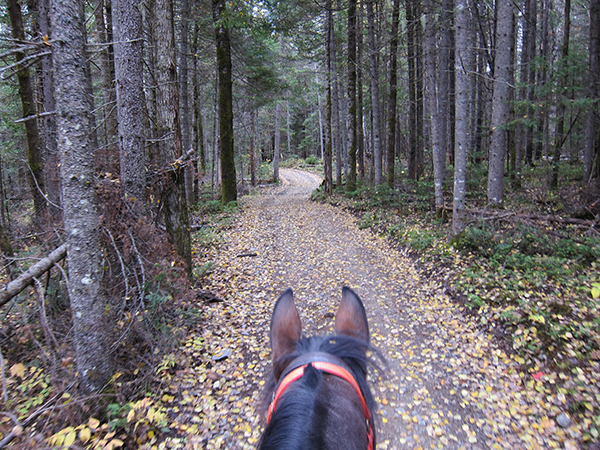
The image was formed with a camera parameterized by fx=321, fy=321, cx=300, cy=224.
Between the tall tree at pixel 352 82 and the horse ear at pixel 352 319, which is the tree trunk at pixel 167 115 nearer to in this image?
the horse ear at pixel 352 319

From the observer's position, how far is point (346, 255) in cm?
893

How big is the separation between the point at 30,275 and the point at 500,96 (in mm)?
10419

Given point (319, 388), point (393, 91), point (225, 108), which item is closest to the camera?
point (319, 388)

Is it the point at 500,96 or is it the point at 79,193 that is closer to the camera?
the point at 79,193

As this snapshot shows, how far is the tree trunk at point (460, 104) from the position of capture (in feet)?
24.5

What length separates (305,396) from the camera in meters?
1.27

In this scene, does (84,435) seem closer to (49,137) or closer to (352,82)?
(49,137)

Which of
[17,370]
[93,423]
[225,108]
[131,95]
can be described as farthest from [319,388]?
[225,108]

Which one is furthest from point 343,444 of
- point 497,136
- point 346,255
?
point 497,136

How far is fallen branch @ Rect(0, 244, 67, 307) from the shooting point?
334 cm

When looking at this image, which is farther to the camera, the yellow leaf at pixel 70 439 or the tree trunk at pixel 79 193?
the tree trunk at pixel 79 193

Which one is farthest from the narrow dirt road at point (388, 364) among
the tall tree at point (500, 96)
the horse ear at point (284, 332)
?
the tall tree at point (500, 96)

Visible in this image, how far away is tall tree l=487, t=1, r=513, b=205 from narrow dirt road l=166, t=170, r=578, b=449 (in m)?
3.45

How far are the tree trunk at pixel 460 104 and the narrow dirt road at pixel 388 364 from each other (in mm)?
1865
